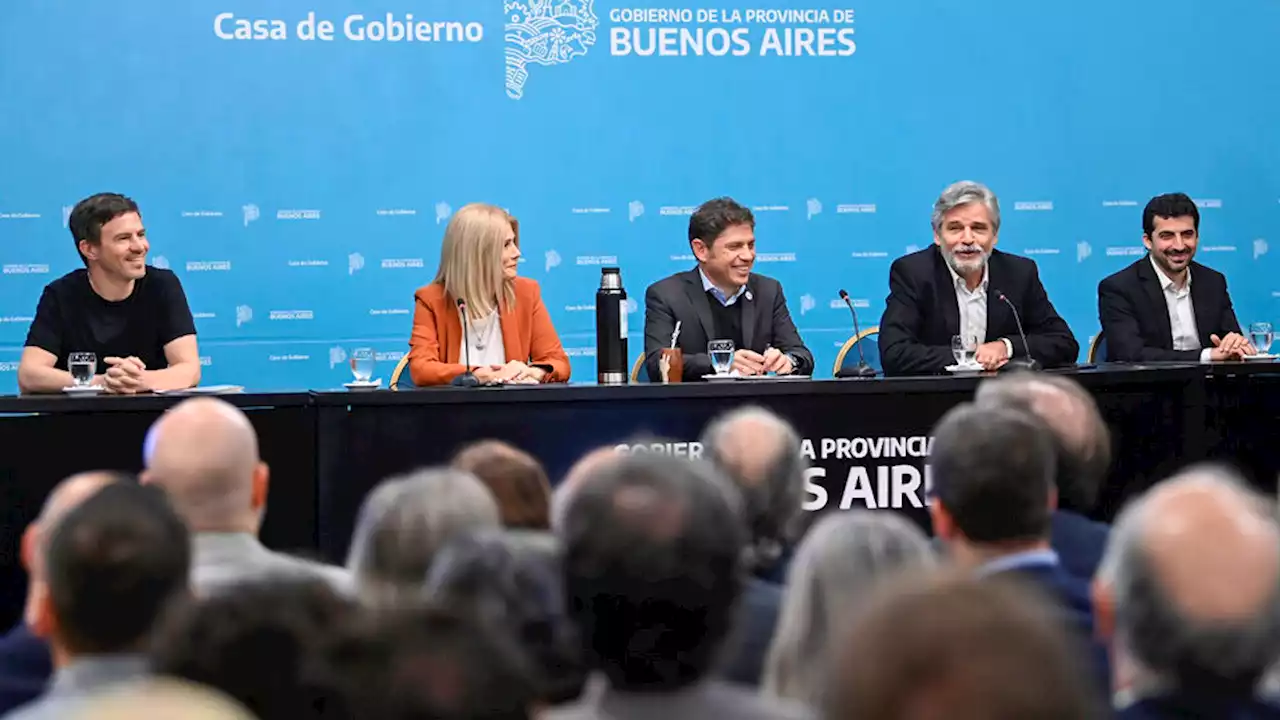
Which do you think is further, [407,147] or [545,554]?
[407,147]

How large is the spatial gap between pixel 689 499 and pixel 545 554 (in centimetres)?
37

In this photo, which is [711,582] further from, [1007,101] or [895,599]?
[1007,101]

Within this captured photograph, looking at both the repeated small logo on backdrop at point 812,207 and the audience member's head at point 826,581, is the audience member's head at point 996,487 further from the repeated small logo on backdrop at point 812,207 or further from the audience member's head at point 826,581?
the repeated small logo on backdrop at point 812,207

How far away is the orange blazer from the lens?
505cm

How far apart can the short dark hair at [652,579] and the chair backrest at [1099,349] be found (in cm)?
449

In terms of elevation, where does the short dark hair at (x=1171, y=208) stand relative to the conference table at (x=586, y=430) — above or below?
above

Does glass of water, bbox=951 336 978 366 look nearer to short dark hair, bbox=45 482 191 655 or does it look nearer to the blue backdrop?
the blue backdrop

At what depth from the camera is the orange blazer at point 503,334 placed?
199 inches

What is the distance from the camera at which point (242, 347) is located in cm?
637

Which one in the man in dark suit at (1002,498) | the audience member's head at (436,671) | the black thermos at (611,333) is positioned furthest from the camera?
the black thermos at (611,333)

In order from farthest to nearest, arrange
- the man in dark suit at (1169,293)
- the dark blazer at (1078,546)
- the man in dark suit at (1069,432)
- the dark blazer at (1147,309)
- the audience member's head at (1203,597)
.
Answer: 1. the man in dark suit at (1169,293)
2. the dark blazer at (1147,309)
3. the man in dark suit at (1069,432)
4. the dark blazer at (1078,546)
5. the audience member's head at (1203,597)

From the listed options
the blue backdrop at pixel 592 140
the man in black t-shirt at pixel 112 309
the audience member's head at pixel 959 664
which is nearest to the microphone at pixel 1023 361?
the blue backdrop at pixel 592 140

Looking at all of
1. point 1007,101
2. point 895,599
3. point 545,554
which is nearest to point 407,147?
point 1007,101

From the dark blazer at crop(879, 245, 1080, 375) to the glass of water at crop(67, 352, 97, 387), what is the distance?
2.44 m
